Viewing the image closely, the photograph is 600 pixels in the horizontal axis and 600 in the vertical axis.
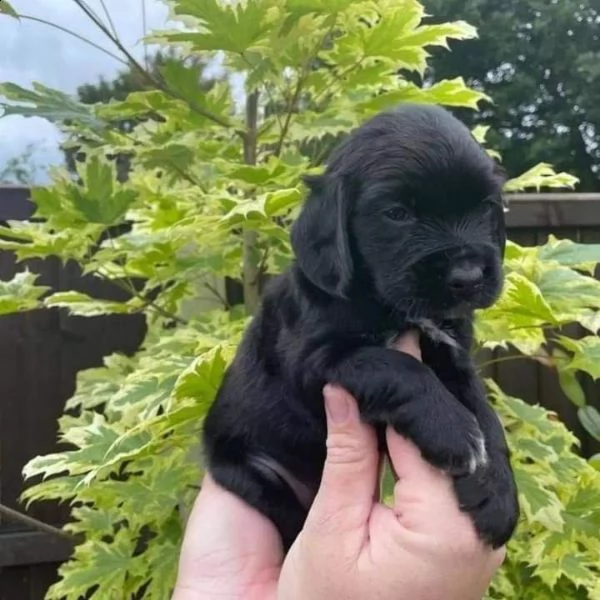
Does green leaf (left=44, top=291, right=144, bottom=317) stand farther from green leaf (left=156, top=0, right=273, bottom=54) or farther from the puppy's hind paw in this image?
the puppy's hind paw

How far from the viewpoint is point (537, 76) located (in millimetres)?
5438

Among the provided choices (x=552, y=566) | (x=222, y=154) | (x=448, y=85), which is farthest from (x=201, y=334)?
(x=552, y=566)

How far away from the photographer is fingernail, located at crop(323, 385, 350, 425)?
173 cm

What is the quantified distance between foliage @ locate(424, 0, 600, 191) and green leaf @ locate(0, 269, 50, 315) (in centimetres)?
263

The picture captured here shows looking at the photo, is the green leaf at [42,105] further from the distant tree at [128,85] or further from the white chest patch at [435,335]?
the white chest patch at [435,335]

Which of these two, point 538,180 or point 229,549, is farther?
point 538,180

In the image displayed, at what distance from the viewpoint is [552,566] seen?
271cm

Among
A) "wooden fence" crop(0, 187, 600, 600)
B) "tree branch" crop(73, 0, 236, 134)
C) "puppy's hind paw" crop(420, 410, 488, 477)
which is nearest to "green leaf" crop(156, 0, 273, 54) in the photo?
"tree branch" crop(73, 0, 236, 134)

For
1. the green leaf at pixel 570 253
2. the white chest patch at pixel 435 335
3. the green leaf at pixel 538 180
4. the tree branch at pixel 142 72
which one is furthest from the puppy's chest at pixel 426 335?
the tree branch at pixel 142 72

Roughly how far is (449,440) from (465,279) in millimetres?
276

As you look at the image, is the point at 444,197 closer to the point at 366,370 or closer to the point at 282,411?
the point at 366,370

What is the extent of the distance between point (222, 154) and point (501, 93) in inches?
115

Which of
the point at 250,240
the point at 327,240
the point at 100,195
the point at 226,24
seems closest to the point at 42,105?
the point at 100,195

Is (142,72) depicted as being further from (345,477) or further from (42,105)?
(345,477)
